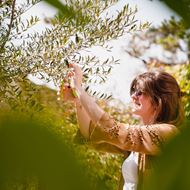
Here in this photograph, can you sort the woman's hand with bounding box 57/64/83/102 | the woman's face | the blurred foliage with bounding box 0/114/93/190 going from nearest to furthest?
the blurred foliage with bounding box 0/114/93/190
the woman's hand with bounding box 57/64/83/102
the woman's face

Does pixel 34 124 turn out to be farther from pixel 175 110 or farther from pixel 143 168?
pixel 175 110

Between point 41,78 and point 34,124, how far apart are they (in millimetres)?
2525

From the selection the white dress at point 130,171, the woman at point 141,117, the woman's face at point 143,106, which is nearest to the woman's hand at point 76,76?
the woman at point 141,117

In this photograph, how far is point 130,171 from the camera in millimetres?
2623

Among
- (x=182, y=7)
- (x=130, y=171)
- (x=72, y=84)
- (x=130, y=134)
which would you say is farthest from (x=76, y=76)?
(x=182, y=7)

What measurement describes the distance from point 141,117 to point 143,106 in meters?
0.08

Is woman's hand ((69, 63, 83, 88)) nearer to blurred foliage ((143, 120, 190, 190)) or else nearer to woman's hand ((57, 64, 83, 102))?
woman's hand ((57, 64, 83, 102))

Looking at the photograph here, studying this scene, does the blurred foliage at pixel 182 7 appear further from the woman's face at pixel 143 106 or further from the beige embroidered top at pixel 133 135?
the woman's face at pixel 143 106

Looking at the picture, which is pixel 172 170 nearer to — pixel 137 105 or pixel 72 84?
pixel 72 84

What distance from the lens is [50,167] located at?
0.17 meters

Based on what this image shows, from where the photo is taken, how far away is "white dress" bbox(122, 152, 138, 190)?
254 centimetres

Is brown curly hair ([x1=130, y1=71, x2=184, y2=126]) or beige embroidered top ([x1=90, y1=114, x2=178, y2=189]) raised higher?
brown curly hair ([x1=130, y1=71, x2=184, y2=126])

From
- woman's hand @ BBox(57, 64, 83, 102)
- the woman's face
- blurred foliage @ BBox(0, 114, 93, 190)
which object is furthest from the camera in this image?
the woman's face

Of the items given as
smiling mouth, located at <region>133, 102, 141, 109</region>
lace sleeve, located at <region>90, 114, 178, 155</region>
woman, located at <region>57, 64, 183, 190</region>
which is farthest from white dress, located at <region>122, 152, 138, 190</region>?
smiling mouth, located at <region>133, 102, 141, 109</region>
